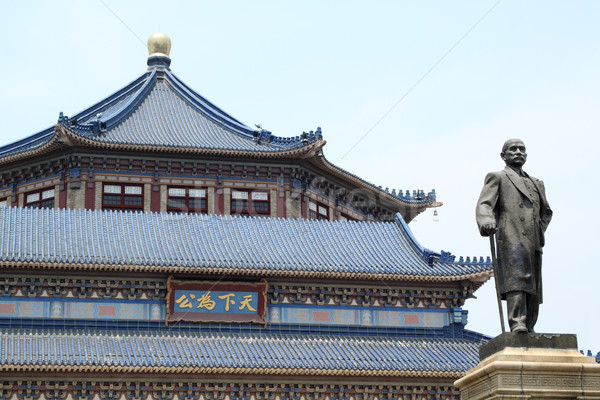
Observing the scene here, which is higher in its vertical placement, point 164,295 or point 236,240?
point 236,240

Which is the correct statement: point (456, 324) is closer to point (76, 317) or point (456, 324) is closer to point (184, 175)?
point (76, 317)

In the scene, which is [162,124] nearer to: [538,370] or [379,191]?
[379,191]

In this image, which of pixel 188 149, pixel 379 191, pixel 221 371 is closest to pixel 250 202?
pixel 188 149

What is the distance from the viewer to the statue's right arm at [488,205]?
13758 millimetres

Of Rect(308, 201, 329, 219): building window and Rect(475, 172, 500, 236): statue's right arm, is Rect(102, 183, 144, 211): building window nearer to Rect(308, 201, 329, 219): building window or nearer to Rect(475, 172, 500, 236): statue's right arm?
Rect(308, 201, 329, 219): building window

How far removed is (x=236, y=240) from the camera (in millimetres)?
33094

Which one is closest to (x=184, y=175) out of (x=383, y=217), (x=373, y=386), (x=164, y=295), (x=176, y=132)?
(x=176, y=132)

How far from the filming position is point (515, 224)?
14055 mm

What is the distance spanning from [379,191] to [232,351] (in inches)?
740

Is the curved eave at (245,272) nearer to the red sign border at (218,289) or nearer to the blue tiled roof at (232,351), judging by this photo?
the red sign border at (218,289)

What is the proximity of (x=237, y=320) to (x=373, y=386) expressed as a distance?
4.25m

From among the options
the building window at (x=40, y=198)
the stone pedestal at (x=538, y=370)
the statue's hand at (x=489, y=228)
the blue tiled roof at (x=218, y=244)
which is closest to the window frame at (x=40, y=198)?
the building window at (x=40, y=198)

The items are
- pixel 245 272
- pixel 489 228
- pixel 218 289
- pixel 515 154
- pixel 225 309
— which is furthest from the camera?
pixel 218 289

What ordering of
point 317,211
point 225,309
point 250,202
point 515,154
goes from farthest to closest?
point 317,211 → point 250,202 → point 225,309 → point 515,154
